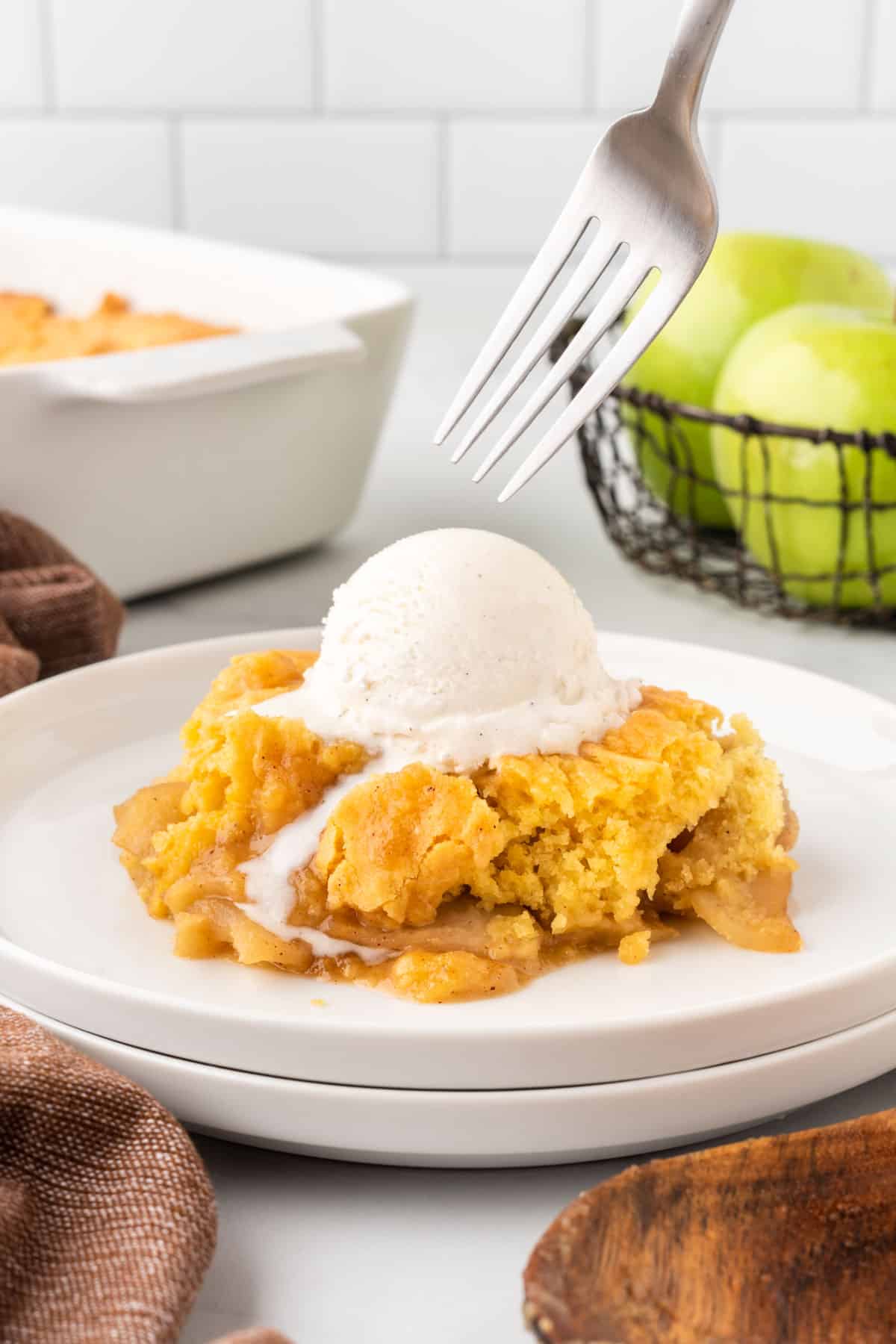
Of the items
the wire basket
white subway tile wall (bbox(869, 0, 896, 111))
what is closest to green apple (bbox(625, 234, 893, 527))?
the wire basket

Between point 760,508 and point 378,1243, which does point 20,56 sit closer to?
point 760,508

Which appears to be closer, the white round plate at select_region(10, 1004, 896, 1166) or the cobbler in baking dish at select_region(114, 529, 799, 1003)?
the white round plate at select_region(10, 1004, 896, 1166)

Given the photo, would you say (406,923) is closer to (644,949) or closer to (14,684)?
(644,949)

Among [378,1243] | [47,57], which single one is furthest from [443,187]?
[378,1243]

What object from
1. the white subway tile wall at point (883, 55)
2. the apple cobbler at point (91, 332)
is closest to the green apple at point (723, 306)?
the apple cobbler at point (91, 332)

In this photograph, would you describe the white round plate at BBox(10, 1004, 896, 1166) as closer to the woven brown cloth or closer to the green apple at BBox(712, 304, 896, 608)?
the woven brown cloth
